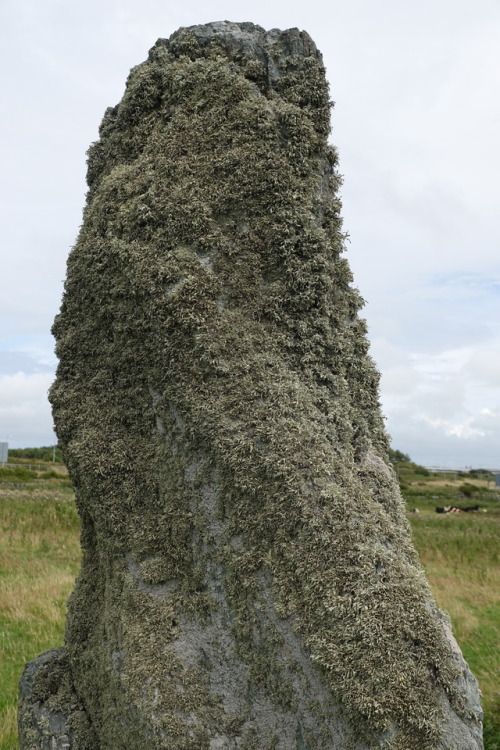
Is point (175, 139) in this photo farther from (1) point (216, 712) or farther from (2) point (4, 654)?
(2) point (4, 654)

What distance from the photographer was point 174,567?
438 centimetres

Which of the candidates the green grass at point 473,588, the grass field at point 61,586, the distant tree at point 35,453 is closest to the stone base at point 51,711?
the grass field at point 61,586

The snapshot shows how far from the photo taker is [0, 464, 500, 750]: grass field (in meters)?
8.36

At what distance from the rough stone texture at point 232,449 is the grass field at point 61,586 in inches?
128

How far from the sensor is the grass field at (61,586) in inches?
329

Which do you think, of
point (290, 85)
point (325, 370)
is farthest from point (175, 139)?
point (325, 370)

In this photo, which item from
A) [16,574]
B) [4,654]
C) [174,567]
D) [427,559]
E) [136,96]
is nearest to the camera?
[174,567]

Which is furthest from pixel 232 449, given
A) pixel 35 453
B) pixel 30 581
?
pixel 35 453

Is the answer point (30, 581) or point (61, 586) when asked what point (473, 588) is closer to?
point (61, 586)

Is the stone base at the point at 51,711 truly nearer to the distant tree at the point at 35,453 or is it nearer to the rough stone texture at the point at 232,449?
the rough stone texture at the point at 232,449

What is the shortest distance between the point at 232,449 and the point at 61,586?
29.6 ft

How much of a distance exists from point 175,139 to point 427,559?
16058 millimetres

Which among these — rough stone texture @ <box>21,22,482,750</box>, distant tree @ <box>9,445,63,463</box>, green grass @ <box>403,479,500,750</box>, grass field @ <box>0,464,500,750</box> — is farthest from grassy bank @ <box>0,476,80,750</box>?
distant tree @ <box>9,445,63,463</box>

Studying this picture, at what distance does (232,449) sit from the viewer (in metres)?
4.08
